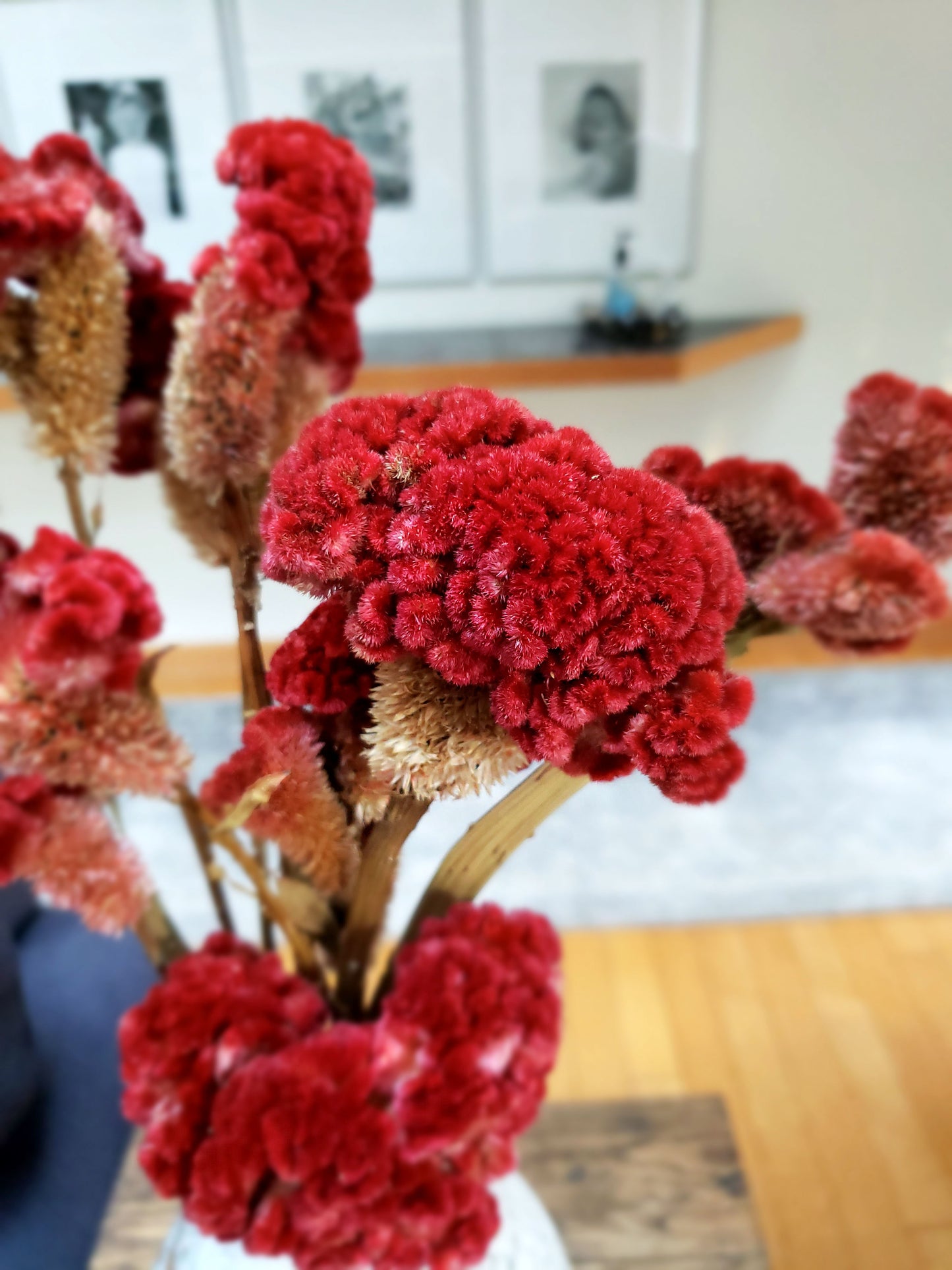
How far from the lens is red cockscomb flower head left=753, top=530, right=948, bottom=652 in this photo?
0.84ft

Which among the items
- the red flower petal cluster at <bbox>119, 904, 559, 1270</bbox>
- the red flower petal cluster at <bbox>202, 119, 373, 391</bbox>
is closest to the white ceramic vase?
the red flower petal cluster at <bbox>119, 904, 559, 1270</bbox>

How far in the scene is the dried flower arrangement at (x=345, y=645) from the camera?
0.65 ft

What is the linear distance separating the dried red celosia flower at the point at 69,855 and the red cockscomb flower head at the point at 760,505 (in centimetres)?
23

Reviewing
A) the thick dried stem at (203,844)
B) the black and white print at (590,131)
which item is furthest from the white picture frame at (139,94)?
the thick dried stem at (203,844)

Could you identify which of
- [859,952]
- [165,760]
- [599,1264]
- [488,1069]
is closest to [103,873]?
[165,760]

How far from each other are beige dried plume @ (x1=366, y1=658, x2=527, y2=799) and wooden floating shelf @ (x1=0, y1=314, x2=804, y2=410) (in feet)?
2.21

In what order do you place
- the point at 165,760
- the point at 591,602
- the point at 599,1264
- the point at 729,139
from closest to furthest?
the point at 591,602
the point at 165,760
the point at 599,1264
the point at 729,139

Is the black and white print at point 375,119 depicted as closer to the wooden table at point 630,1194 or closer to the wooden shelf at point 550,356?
the wooden shelf at point 550,356

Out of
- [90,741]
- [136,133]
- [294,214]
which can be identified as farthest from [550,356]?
[90,741]

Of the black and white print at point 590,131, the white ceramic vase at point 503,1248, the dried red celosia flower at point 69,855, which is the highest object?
the black and white print at point 590,131

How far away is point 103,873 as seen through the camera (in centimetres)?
32

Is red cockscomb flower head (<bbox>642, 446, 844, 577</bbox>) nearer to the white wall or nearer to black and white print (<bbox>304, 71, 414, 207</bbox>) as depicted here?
the white wall

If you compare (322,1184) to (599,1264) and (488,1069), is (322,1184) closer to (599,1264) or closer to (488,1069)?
(488,1069)

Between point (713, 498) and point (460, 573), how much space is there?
104 millimetres
